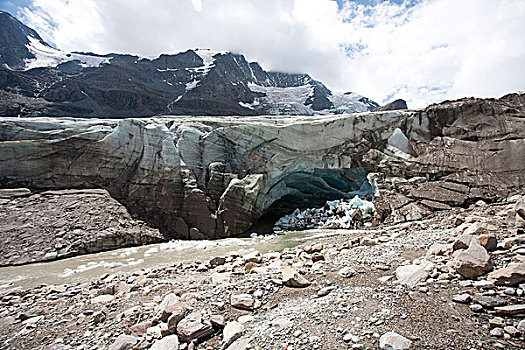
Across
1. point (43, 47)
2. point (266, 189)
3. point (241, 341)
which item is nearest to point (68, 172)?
point (266, 189)

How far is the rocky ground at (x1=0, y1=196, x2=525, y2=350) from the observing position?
77.7 inches

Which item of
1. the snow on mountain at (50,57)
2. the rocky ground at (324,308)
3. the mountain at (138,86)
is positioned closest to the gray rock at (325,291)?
the rocky ground at (324,308)

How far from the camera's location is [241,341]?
2.18 meters

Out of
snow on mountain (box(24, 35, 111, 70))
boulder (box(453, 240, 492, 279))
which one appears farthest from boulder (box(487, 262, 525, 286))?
snow on mountain (box(24, 35, 111, 70))

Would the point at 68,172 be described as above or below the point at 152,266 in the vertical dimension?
above

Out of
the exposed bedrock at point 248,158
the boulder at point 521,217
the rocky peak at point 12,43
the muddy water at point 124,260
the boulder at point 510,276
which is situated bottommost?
the muddy water at point 124,260

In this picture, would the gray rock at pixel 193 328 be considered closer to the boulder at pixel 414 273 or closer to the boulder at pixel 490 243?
the boulder at pixel 414 273

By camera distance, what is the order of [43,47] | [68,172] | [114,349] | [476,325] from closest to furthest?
[476,325], [114,349], [68,172], [43,47]

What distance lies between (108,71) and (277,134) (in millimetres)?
58078

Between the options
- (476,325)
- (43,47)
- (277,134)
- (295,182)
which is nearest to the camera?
(476,325)

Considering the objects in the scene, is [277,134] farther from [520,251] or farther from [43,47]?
[43,47]

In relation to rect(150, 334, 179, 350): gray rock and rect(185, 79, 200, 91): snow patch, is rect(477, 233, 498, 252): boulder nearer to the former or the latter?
rect(150, 334, 179, 350): gray rock

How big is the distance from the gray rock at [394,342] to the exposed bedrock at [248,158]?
7.84 metres

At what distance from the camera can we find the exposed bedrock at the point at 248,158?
8.76 m
